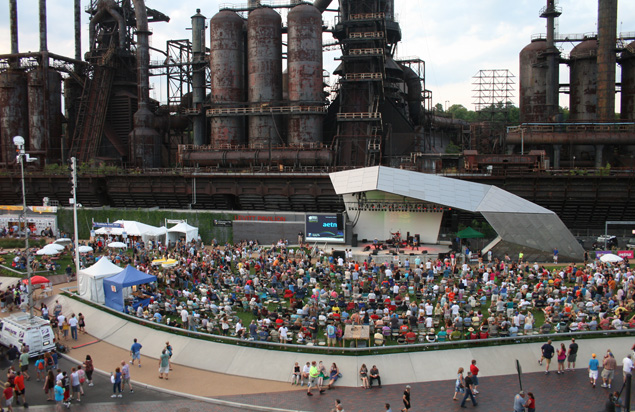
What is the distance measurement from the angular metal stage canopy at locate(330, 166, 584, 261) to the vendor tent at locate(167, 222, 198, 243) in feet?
38.3

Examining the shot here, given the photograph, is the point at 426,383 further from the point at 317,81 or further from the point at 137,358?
the point at 317,81

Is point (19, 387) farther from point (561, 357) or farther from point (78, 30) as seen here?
point (78, 30)

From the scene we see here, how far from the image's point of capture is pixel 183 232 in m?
40.5

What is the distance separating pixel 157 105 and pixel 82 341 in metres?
52.2

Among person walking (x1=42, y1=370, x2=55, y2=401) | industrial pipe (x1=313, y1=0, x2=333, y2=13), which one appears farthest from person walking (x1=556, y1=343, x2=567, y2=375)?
industrial pipe (x1=313, y1=0, x2=333, y2=13)

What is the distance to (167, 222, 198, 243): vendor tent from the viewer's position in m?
40.2

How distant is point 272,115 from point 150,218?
18529 mm

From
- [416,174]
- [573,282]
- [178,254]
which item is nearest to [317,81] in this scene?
[416,174]

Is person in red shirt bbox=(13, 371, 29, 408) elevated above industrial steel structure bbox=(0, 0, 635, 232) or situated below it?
below

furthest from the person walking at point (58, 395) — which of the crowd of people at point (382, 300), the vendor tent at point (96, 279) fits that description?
the vendor tent at point (96, 279)

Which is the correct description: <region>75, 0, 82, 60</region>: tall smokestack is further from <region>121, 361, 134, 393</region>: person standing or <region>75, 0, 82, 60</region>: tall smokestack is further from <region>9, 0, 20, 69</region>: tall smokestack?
<region>121, 361, 134, 393</region>: person standing

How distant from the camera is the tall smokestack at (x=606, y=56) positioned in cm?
5216

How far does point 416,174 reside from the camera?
127 ft

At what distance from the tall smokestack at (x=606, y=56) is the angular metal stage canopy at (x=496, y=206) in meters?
22.5
